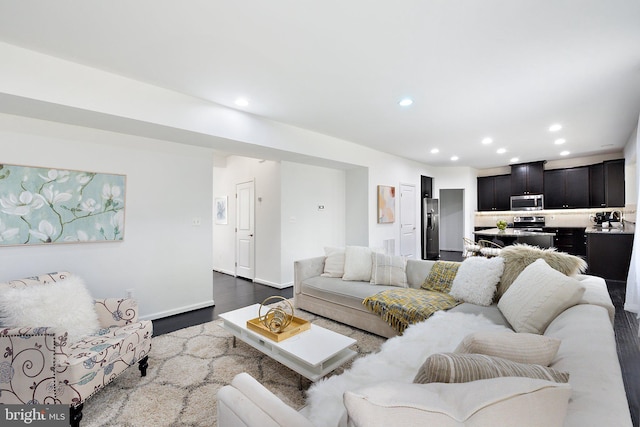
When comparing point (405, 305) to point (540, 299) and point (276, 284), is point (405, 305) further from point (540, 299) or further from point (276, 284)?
point (276, 284)

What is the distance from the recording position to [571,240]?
6.85m

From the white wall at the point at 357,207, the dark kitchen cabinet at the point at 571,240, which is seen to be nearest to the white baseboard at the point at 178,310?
the white wall at the point at 357,207

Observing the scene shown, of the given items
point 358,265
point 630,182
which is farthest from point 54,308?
point 630,182

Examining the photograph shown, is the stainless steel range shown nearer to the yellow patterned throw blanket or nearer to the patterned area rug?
the yellow patterned throw blanket

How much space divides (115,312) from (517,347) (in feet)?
9.04

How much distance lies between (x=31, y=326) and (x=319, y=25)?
2762mm

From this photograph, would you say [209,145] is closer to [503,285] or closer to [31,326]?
[31,326]

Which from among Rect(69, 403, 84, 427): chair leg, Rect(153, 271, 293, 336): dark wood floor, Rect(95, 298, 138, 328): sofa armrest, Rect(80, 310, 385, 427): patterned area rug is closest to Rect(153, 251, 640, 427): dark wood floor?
Rect(153, 271, 293, 336): dark wood floor

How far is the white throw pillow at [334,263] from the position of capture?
3.61m

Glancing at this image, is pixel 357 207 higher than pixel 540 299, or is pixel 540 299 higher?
pixel 357 207

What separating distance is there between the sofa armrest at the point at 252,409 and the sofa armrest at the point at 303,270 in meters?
2.43

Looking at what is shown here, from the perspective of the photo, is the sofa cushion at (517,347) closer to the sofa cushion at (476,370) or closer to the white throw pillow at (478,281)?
the sofa cushion at (476,370)

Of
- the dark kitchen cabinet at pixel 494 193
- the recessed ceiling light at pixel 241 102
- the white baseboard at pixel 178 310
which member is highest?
the recessed ceiling light at pixel 241 102

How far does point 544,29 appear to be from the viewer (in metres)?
2.04
